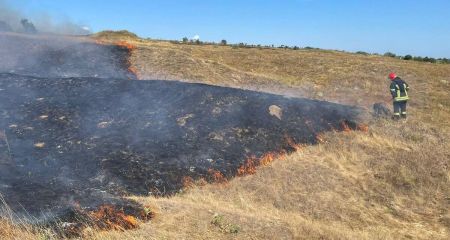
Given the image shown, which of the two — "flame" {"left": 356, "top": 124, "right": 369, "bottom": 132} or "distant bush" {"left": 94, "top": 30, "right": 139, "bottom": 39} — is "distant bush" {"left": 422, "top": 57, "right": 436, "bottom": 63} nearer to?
"distant bush" {"left": 94, "top": 30, "right": 139, "bottom": 39}

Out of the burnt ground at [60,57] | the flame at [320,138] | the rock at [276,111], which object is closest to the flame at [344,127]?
the flame at [320,138]

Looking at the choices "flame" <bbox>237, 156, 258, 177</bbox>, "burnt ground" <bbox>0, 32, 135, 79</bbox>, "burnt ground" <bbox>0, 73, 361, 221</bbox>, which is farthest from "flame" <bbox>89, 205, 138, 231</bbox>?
"burnt ground" <bbox>0, 32, 135, 79</bbox>

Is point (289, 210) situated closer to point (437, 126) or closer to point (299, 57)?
point (437, 126)

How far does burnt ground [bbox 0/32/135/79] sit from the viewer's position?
25266mm

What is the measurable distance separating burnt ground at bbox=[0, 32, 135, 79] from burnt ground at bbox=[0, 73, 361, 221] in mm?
5932

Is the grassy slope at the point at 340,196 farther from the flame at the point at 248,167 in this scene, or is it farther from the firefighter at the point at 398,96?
the firefighter at the point at 398,96

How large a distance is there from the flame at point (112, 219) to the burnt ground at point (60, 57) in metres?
17.2

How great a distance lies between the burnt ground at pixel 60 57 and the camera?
2527 cm

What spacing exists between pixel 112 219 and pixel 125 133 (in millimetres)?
6351

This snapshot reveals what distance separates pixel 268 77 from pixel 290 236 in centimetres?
2205

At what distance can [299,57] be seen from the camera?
128ft

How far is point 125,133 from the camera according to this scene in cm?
1512

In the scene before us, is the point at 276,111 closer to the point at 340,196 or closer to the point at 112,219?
the point at 340,196

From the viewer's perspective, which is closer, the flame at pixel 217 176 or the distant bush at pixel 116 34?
the flame at pixel 217 176
